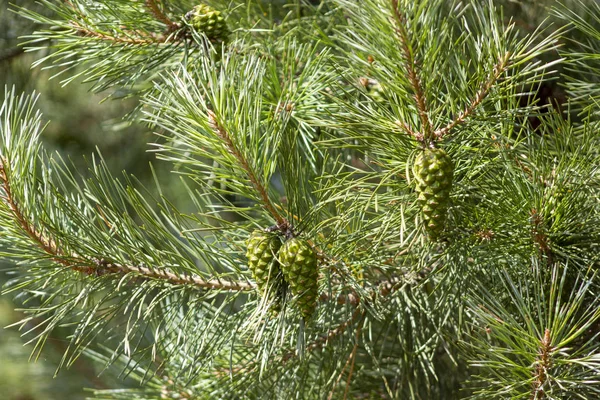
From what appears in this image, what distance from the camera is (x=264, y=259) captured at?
60 centimetres

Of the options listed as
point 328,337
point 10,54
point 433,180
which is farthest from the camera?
point 10,54

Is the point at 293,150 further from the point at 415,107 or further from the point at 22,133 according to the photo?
the point at 22,133

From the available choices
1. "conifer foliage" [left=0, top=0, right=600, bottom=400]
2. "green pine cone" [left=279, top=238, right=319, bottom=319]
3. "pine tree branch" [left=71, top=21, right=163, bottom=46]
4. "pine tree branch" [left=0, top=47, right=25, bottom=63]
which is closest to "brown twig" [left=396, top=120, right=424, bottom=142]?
"conifer foliage" [left=0, top=0, right=600, bottom=400]

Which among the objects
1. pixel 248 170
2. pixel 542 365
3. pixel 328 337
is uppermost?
pixel 248 170

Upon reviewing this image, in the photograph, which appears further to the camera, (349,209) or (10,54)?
(10,54)

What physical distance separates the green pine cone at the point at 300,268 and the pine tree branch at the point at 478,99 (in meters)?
0.15

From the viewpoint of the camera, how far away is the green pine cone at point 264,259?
1.96 ft

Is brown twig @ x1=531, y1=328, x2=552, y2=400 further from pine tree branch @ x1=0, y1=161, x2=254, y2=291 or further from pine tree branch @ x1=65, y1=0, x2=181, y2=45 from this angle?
pine tree branch @ x1=65, y1=0, x2=181, y2=45

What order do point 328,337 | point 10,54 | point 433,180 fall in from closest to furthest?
point 433,180 → point 328,337 → point 10,54

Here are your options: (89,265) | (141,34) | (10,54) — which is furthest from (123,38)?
(10,54)

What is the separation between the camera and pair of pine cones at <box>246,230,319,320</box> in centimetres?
57

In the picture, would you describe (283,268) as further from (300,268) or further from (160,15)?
(160,15)

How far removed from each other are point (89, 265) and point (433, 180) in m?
0.33

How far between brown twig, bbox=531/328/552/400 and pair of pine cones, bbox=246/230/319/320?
7.6 inches
